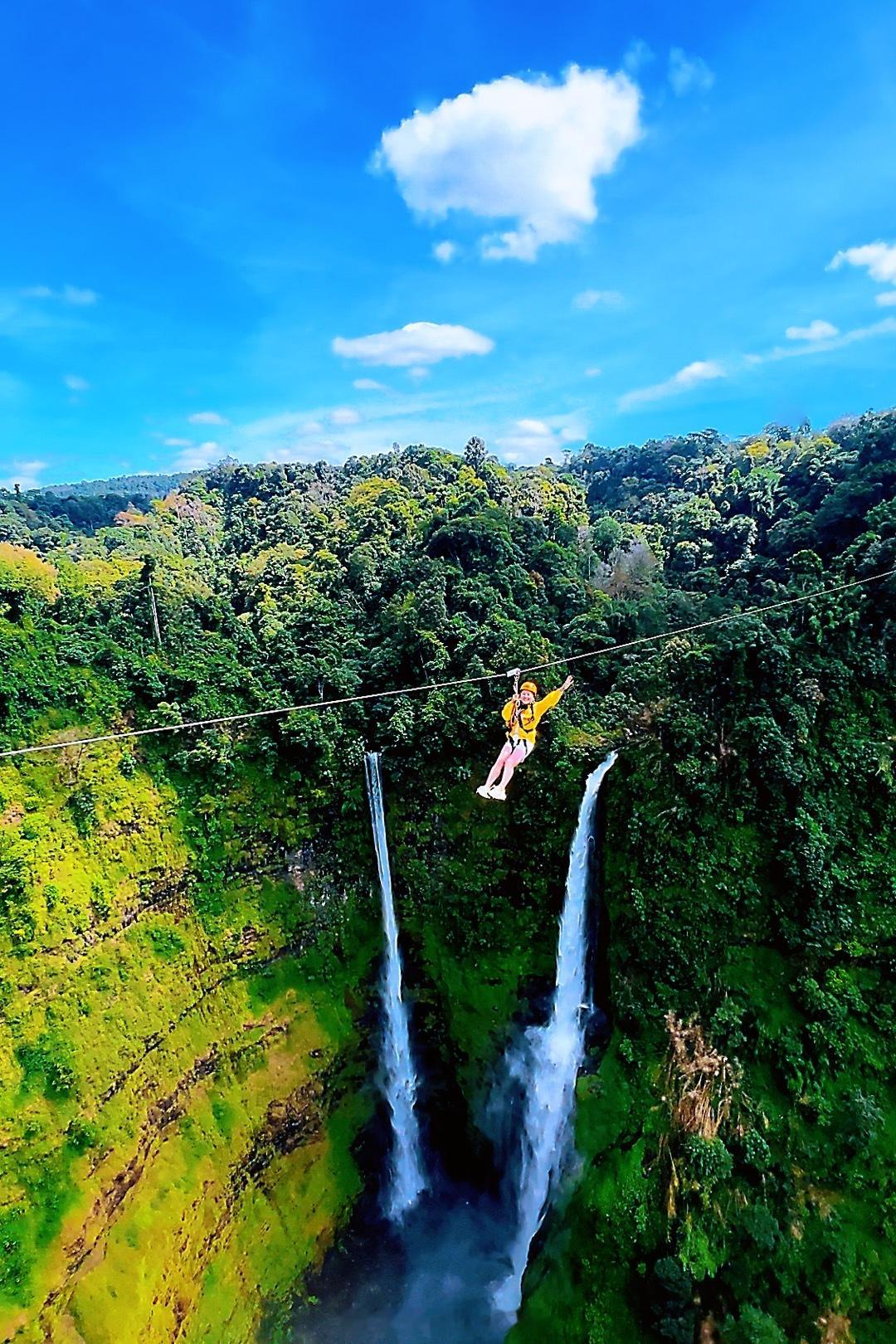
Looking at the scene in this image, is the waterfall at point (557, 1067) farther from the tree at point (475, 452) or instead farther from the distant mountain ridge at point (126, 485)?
the distant mountain ridge at point (126, 485)

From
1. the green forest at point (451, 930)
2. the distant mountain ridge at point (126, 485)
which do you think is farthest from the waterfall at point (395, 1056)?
the distant mountain ridge at point (126, 485)

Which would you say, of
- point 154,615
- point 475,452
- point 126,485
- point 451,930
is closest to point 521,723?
point 451,930

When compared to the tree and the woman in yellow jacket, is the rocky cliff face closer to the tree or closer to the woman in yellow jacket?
the woman in yellow jacket

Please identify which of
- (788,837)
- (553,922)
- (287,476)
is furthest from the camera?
(287,476)

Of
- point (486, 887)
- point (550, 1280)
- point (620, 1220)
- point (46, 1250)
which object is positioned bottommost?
point (550, 1280)

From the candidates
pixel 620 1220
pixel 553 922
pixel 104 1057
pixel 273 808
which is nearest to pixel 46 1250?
pixel 104 1057

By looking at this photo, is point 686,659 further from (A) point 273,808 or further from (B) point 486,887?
(A) point 273,808
